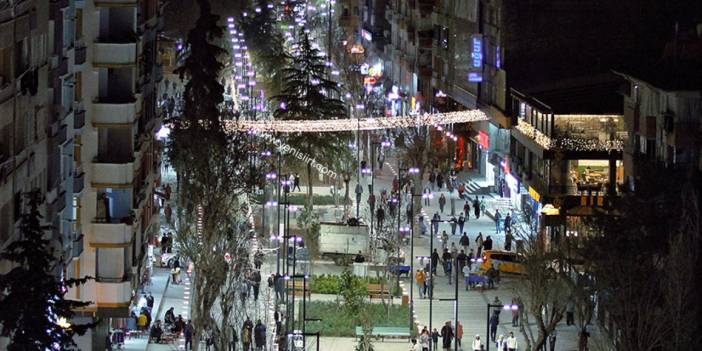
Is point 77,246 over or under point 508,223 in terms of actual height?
over

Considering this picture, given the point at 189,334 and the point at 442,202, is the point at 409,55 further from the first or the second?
the point at 189,334

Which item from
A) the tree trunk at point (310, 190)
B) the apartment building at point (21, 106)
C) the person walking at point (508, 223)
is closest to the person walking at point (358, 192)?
the tree trunk at point (310, 190)

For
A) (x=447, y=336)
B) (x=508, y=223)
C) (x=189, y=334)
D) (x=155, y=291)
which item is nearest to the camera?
(x=189, y=334)

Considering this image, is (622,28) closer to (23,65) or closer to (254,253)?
(254,253)

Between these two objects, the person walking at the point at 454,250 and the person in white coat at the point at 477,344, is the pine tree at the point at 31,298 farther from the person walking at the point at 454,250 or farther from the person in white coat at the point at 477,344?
the person walking at the point at 454,250

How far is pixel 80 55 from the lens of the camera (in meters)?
62.6

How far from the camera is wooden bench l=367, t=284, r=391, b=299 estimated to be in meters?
86.1

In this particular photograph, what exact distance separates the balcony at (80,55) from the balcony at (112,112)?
6.62 feet

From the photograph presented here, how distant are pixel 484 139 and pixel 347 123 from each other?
37.3ft

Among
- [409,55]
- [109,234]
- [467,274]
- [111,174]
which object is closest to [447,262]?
[467,274]

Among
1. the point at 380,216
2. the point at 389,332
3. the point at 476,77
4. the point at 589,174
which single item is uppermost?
the point at 476,77

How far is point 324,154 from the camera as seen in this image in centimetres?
11544

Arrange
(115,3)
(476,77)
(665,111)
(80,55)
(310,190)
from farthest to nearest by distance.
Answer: (476,77)
(310,190)
(665,111)
(115,3)
(80,55)

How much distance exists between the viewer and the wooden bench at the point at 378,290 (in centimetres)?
8605
